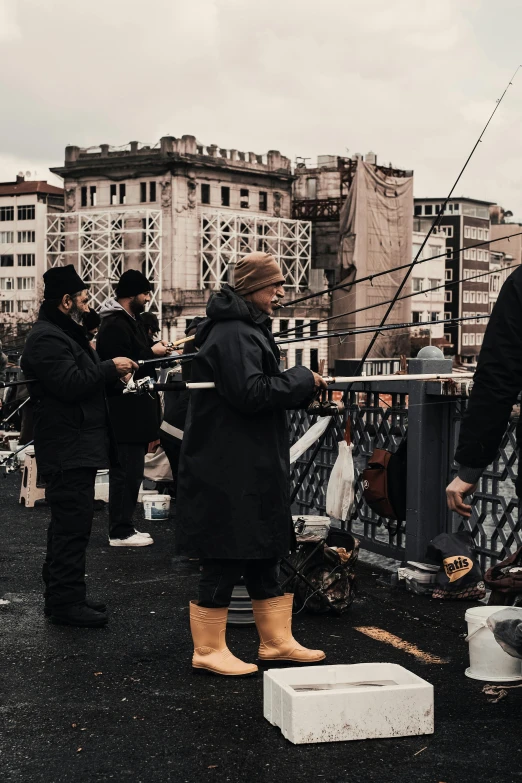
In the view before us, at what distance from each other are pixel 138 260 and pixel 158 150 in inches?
342

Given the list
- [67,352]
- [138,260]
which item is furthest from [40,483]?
[138,260]

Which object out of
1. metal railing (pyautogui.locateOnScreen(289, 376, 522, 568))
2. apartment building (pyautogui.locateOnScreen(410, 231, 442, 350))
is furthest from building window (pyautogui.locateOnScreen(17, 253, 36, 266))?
metal railing (pyautogui.locateOnScreen(289, 376, 522, 568))

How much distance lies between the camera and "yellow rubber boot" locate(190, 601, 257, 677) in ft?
16.6

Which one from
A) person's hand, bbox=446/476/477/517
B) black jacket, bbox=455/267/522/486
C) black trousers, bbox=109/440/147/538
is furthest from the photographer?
black trousers, bbox=109/440/147/538

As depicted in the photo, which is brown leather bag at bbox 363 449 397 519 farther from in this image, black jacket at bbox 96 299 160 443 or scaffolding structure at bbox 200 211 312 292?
scaffolding structure at bbox 200 211 312 292

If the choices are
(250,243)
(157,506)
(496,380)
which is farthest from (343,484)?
(250,243)

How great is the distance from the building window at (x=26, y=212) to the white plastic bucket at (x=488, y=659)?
4107 inches

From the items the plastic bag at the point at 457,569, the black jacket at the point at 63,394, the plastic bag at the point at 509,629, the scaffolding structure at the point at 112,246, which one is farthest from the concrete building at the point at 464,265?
the plastic bag at the point at 509,629

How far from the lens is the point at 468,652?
5.45 meters

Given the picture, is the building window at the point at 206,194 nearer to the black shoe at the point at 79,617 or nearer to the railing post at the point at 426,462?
the railing post at the point at 426,462

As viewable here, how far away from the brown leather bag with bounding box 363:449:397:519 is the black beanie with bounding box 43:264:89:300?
Answer: 2.17 metres

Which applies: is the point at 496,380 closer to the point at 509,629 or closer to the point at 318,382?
the point at 509,629

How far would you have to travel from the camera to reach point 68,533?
614 cm

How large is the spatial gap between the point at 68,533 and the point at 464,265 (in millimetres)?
121182
